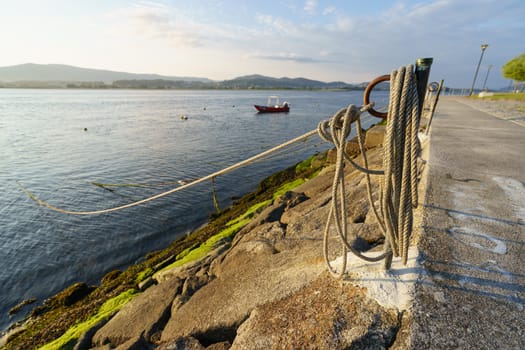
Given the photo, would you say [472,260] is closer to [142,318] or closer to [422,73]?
[422,73]

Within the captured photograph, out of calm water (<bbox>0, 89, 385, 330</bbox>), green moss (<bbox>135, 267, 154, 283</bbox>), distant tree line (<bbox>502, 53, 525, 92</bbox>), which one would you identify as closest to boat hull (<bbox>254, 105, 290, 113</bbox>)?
calm water (<bbox>0, 89, 385, 330</bbox>)

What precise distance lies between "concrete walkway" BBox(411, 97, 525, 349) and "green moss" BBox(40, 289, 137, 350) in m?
5.32

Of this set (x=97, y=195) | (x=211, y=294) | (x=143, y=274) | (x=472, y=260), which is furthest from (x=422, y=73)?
(x=97, y=195)

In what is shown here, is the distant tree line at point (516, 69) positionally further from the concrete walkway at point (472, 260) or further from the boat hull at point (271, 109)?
the concrete walkway at point (472, 260)

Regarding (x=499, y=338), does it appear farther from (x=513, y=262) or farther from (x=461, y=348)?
(x=513, y=262)

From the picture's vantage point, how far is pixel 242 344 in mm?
2322

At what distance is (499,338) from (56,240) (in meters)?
13.2

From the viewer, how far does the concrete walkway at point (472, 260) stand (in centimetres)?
191

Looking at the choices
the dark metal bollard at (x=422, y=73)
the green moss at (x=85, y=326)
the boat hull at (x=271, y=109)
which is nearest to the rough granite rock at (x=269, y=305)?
the green moss at (x=85, y=326)

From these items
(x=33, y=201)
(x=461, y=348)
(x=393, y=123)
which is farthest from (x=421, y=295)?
(x=33, y=201)

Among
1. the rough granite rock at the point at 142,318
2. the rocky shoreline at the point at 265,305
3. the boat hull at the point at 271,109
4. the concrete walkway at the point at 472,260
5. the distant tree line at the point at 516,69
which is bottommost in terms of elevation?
the boat hull at the point at 271,109

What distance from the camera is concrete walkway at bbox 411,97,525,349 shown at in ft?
6.28

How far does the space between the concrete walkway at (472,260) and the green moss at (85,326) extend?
17.5 feet

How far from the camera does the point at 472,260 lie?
8.50ft
